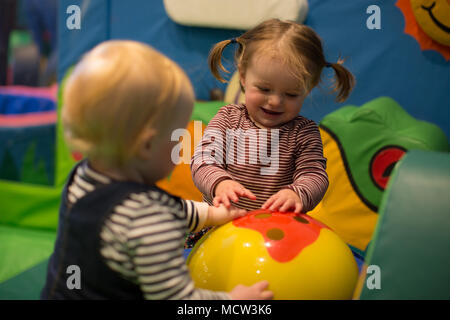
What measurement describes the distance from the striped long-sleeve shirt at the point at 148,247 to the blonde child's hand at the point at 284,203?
0.29 metres

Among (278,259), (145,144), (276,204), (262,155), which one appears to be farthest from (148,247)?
(262,155)

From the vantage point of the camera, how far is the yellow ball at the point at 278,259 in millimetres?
801

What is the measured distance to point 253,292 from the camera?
77 cm

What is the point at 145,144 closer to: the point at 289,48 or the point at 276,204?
the point at 276,204

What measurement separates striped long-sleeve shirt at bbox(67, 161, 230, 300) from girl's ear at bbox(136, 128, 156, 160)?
6cm

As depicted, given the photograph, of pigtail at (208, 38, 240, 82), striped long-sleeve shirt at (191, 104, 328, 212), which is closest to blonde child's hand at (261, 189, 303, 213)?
striped long-sleeve shirt at (191, 104, 328, 212)

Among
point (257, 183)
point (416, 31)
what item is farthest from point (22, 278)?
point (416, 31)

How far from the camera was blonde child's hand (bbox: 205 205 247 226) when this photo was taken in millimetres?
901

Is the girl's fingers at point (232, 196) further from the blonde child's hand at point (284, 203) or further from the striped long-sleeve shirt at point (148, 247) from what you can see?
the striped long-sleeve shirt at point (148, 247)

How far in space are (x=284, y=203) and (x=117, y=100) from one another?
0.44 meters

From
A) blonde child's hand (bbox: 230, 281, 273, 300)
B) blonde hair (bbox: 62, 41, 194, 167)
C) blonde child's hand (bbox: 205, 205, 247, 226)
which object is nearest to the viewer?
blonde hair (bbox: 62, 41, 194, 167)

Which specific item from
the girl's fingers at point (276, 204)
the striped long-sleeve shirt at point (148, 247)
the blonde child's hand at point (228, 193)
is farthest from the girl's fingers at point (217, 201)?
the striped long-sleeve shirt at point (148, 247)

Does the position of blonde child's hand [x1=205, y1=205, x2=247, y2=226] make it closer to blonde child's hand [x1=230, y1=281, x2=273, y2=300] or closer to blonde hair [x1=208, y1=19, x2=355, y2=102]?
blonde child's hand [x1=230, y1=281, x2=273, y2=300]
